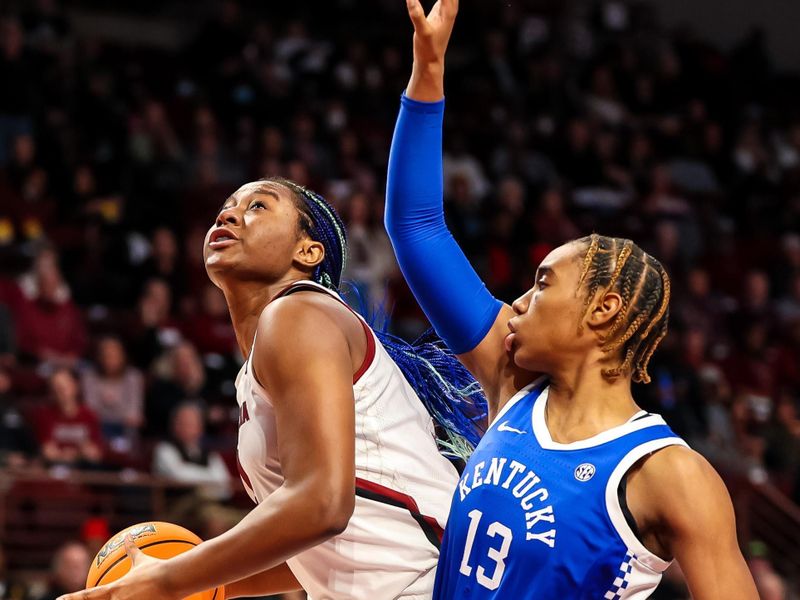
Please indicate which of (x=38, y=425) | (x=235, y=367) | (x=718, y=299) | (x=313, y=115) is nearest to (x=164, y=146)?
(x=313, y=115)

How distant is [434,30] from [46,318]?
6878mm

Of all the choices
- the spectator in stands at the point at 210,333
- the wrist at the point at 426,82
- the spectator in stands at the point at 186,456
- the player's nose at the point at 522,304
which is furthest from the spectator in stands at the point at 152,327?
the player's nose at the point at 522,304

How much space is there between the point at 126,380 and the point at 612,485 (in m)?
6.68

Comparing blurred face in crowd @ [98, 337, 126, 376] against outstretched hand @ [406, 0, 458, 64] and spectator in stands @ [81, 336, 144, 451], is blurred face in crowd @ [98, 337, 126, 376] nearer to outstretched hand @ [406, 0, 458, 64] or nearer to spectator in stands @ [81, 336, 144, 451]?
spectator in stands @ [81, 336, 144, 451]

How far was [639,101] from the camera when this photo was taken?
15.0m

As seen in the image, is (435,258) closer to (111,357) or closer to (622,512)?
(622,512)

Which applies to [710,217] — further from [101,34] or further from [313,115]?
[101,34]

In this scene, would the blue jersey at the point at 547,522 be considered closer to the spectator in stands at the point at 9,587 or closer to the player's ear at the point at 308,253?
the player's ear at the point at 308,253

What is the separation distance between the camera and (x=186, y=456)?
819 cm

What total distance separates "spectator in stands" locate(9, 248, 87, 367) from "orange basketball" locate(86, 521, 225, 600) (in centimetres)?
633

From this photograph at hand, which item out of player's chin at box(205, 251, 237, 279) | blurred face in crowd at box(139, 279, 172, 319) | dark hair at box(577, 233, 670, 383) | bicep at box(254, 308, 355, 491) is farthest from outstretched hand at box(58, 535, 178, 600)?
blurred face in crowd at box(139, 279, 172, 319)

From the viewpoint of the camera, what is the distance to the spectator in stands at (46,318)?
8789 mm

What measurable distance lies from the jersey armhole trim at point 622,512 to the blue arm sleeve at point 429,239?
527 mm

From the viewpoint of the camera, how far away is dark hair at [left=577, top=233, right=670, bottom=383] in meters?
2.39
